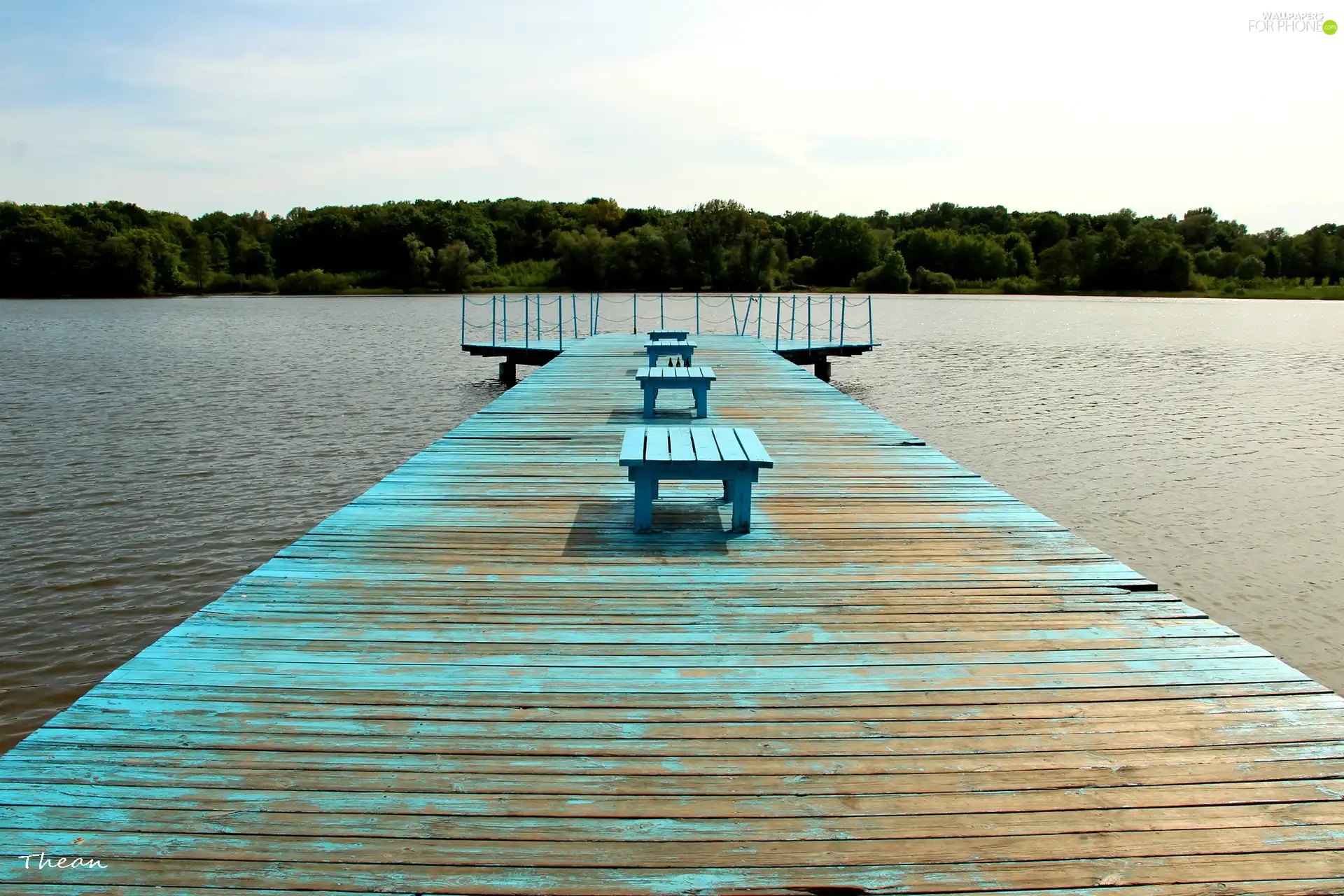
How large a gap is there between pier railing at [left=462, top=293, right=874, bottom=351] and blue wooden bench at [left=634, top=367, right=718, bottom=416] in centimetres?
992

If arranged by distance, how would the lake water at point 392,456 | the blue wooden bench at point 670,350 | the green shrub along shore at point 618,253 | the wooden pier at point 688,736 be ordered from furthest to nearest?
the green shrub along shore at point 618,253 < the blue wooden bench at point 670,350 < the lake water at point 392,456 < the wooden pier at point 688,736

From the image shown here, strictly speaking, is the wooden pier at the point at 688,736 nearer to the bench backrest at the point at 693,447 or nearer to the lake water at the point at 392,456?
the bench backrest at the point at 693,447

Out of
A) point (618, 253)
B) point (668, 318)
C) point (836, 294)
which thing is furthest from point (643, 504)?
point (836, 294)

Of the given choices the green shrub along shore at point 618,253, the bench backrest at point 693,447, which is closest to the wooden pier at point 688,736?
the bench backrest at point 693,447

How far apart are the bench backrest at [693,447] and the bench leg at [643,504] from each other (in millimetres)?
171

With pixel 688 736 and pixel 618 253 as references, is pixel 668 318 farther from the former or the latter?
pixel 688 736

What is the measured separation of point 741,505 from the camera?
5113 mm

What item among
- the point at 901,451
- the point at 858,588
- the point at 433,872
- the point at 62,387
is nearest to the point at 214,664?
the point at 433,872

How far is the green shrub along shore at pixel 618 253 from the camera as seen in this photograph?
212 feet

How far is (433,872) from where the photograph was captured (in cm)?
221

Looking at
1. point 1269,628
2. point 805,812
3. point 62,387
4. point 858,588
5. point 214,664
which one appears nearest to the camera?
point 805,812

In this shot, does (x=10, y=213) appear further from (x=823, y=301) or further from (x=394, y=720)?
(x=394, y=720)

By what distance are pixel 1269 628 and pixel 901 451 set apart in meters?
2.70

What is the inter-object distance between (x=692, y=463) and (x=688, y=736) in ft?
6.94
